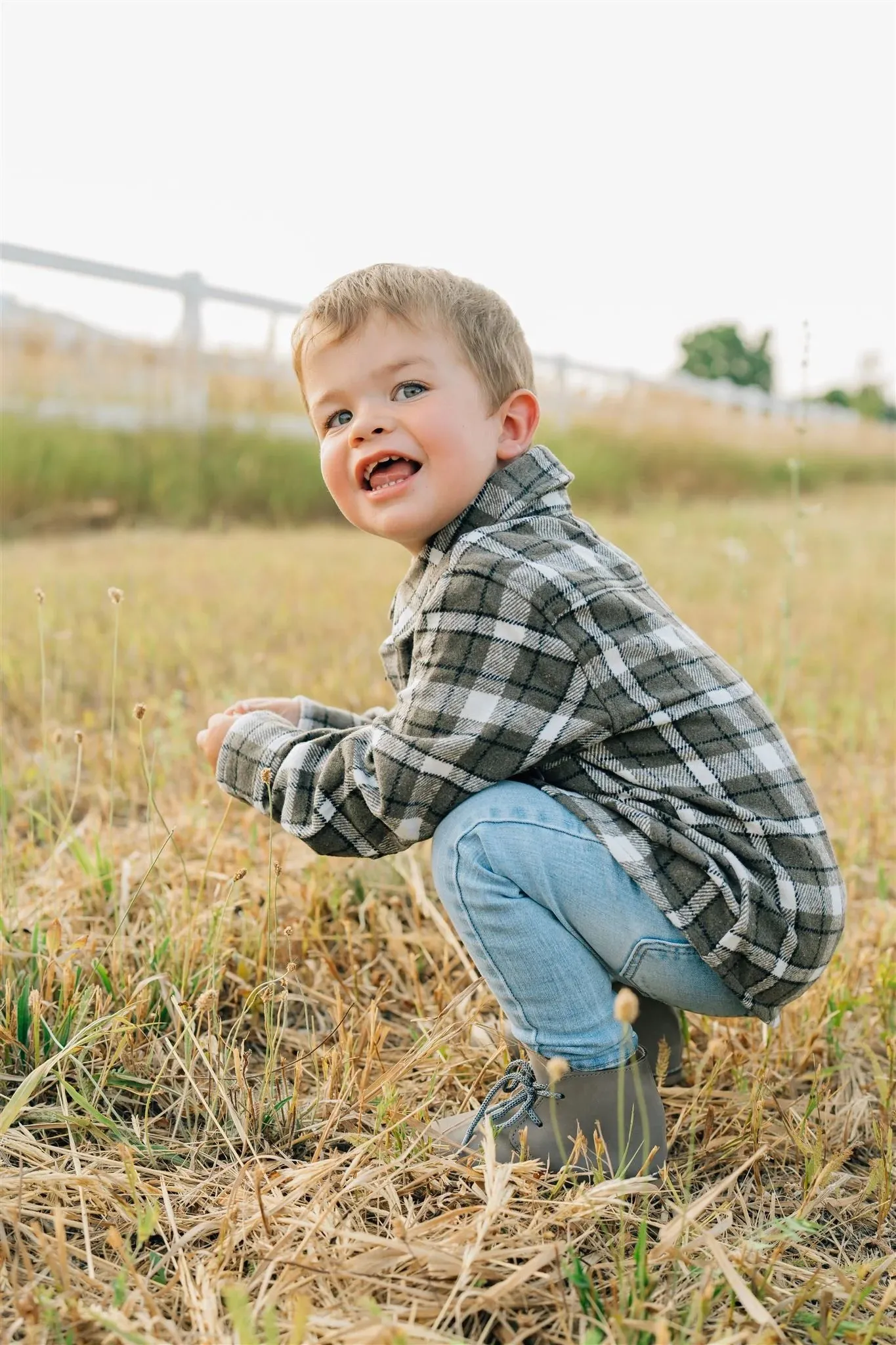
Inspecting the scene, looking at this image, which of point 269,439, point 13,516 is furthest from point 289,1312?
point 269,439

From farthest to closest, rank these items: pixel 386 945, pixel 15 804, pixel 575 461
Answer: pixel 575 461
pixel 15 804
pixel 386 945

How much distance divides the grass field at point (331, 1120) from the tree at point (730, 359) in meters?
56.4

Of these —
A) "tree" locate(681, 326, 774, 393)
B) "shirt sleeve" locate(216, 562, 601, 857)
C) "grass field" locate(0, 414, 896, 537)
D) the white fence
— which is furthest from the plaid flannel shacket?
"tree" locate(681, 326, 774, 393)

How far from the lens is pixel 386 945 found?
6.48 feet

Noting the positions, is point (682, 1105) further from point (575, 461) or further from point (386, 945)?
point (575, 461)

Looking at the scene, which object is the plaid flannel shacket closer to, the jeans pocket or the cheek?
the jeans pocket

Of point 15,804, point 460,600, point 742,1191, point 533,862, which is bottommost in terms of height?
point 742,1191

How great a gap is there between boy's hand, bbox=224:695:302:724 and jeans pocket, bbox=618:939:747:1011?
0.62m

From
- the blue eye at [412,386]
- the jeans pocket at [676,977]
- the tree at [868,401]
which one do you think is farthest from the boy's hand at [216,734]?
the tree at [868,401]

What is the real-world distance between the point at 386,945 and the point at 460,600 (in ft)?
2.54

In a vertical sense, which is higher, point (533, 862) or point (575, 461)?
point (575, 461)

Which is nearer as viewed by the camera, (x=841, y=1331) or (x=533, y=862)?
(x=841, y=1331)

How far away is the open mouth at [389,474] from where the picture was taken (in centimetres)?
156

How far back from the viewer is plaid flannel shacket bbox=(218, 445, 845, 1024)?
141 centimetres
